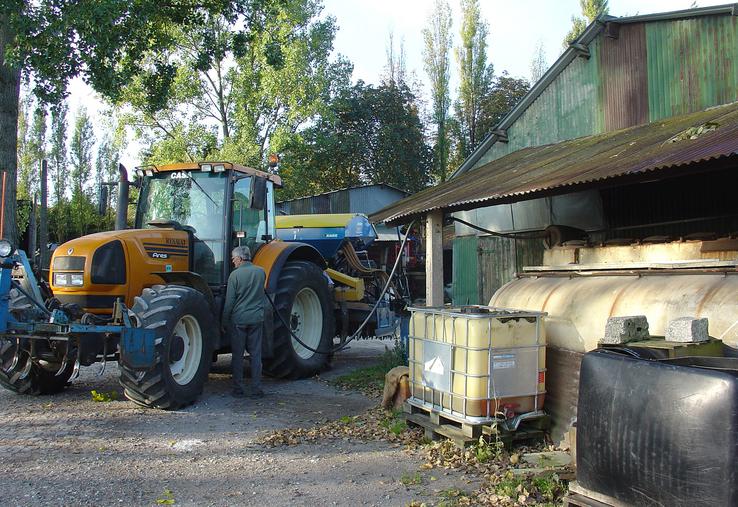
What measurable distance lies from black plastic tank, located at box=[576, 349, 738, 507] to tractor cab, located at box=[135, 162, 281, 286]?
5.69 meters

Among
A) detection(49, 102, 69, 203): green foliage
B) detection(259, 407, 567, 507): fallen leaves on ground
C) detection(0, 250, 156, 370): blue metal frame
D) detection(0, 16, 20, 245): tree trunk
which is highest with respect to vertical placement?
detection(49, 102, 69, 203): green foliage

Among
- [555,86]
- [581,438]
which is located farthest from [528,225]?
[581,438]

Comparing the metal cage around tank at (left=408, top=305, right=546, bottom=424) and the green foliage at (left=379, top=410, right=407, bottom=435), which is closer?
the metal cage around tank at (left=408, top=305, right=546, bottom=424)

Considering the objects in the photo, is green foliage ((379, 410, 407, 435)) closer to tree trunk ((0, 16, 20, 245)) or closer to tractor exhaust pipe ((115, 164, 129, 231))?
tractor exhaust pipe ((115, 164, 129, 231))

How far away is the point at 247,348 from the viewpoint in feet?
26.6

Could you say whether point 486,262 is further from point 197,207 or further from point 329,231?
point 197,207

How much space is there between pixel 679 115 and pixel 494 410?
250 inches

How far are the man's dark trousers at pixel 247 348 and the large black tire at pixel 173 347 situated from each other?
16.6 inches

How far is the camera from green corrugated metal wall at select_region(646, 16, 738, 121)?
937cm

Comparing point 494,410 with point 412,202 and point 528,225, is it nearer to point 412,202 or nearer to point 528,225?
point 412,202

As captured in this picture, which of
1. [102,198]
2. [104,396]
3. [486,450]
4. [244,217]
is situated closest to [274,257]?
[244,217]

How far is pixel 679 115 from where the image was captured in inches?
387

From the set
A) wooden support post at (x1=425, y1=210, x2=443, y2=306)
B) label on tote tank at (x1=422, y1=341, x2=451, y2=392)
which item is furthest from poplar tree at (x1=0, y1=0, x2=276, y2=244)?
label on tote tank at (x1=422, y1=341, x2=451, y2=392)

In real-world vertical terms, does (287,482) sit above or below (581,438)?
below
